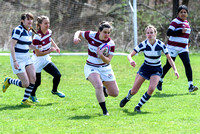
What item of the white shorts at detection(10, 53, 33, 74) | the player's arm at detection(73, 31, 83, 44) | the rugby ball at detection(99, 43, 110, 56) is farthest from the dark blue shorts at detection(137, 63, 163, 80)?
the white shorts at detection(10, 53, 33, 74)

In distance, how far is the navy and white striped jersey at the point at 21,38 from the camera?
21.8 feet

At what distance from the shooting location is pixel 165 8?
80.5 ft

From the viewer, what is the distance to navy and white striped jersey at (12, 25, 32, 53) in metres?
6.66

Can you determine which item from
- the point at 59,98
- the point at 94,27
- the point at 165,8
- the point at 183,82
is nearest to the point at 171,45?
the point at 183,82

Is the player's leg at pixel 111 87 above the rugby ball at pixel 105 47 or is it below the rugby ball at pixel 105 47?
below

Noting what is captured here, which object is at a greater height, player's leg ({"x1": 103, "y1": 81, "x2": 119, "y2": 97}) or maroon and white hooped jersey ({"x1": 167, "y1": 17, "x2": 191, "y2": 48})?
maroon and white hooped jersey ({"x1": 167, "y1": 17, "x2": 191, "y2": 48})

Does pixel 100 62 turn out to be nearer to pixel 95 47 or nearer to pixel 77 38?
pixel 95 47

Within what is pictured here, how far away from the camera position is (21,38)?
678cm

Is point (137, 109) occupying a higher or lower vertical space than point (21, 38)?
lower

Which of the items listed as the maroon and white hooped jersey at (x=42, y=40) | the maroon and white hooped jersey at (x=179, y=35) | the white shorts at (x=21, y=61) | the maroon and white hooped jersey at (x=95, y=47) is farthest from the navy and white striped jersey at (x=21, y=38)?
the maroon and white hooped jersey at (x=179, y=35)

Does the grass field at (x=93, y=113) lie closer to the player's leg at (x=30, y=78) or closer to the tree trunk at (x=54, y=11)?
the player's leg at (x=30, y=78)

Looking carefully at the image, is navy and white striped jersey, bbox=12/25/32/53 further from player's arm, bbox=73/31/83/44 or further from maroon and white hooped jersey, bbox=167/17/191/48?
maroon and white hooped jersey, bbox=167/17/191/48

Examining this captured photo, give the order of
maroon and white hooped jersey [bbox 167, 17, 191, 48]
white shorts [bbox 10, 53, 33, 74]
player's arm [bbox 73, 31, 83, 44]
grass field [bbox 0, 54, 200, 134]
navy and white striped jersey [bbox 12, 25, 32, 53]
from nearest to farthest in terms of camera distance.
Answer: grass field [bbox 0, 54, 200, 134] → player's arm [bbox 73, 31, 83, 44] → navy and white striped jersey [bbox 12, 25, 32, 53] → white shorts [bbox 10, 53, 33, 74] → maroon and white hooped jersey [bbox 167, 17, 191, 48]

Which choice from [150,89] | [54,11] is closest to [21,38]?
[150,89]
